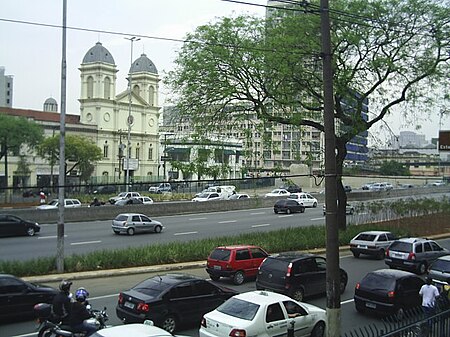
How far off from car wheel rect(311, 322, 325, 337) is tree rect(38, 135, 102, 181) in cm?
6285

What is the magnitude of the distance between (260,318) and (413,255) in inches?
528

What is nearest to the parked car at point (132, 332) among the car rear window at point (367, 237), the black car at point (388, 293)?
the black car at point (388, 293)

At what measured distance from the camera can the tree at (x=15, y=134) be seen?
6059 cm

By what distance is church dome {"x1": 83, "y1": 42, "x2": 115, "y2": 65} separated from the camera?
95625 mm

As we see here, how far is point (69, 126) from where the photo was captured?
88.2m

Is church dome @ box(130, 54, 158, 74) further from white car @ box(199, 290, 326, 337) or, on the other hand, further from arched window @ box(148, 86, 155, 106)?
white car @ box(199, 290, 326, 337)

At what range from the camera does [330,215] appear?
32.4 ft

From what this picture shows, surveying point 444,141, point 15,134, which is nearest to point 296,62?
point 444,141

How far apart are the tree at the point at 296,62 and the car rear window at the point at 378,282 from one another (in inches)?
461

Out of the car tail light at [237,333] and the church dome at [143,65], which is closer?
the car tail light at [237,333]

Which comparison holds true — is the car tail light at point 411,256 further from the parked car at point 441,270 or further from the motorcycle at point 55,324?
the motorcycle at point 55,324

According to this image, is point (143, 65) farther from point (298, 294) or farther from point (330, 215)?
point (330, 215)

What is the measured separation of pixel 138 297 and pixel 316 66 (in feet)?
54.0

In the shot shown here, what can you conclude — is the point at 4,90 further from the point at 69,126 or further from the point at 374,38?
the point at 374,38
